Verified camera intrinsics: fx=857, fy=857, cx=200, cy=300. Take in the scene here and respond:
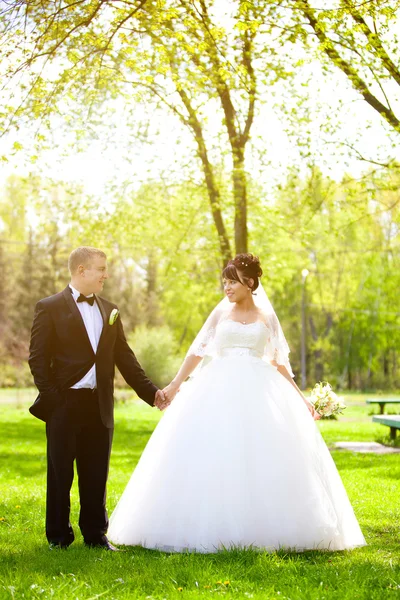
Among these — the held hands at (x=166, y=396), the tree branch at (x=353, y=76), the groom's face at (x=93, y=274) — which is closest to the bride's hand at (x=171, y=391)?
the held hands at (x=166, y=396)

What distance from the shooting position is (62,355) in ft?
21.9

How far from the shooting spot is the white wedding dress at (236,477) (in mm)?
6336

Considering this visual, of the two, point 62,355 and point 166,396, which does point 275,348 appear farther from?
point 62,355

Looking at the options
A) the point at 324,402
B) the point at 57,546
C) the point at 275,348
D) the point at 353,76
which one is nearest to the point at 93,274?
the point at 275,348

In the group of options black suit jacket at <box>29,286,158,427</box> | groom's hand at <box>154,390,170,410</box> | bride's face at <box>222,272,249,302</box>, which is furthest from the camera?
bride's face at <box>222,272,249,302</box>

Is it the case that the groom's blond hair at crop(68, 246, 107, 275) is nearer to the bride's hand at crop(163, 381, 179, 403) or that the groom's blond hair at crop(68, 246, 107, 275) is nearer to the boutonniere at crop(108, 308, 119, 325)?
the boutonniere at crop(108, 308, 119, 325)

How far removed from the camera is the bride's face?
24.9 ft

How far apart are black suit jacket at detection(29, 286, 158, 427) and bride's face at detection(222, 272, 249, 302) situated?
1.28 meters

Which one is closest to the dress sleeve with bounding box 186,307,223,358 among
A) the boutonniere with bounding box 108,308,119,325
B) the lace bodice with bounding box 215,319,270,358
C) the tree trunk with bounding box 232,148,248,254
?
the lace bodice with bounding box 215,319,270,358

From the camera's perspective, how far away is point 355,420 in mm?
26469

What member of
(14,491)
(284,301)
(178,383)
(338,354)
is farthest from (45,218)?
(178,383)

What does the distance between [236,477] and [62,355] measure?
1.64 m

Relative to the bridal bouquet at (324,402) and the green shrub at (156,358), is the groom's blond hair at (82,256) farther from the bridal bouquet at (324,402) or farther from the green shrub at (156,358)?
the green shrub at (156,358)

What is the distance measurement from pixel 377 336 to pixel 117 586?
5265cm
